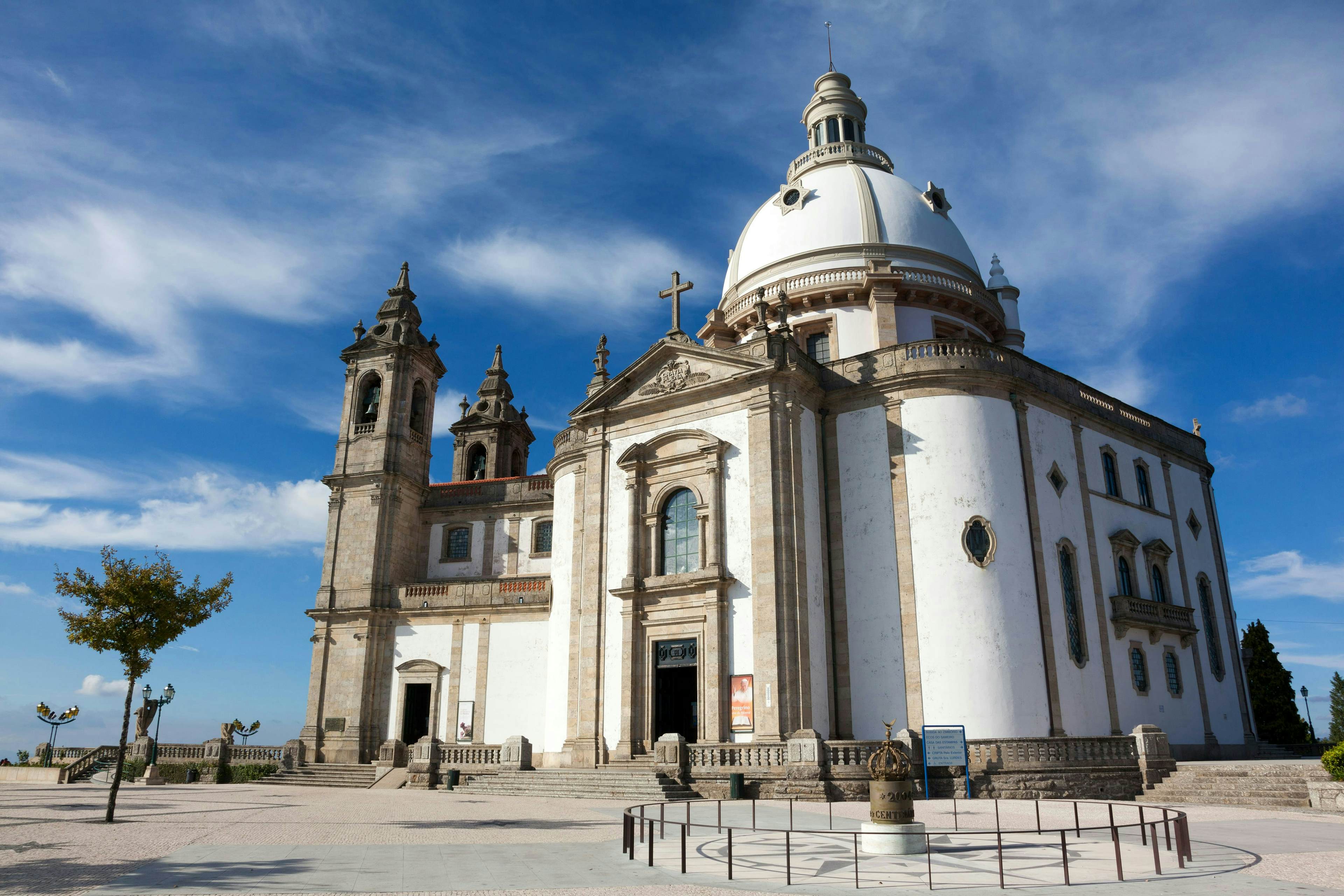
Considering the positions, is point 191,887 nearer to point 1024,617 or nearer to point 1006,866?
point 1006,866

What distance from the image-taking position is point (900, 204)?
37.0 metres

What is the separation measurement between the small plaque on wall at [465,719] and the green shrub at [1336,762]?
1111 inches

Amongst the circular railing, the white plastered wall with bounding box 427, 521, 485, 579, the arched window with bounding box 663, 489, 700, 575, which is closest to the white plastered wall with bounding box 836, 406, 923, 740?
the circular railing

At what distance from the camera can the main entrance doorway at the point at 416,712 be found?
126 feet

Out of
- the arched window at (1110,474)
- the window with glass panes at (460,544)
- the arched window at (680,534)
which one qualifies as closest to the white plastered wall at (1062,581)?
the arched window at (1110,474)

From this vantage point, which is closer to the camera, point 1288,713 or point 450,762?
point 450,762

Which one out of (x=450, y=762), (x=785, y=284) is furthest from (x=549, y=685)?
(x=785, y=284)

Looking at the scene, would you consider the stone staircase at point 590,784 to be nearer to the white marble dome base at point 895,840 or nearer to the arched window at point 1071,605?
the white marble dome base at point 895,840

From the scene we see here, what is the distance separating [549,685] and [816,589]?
33.8 ft

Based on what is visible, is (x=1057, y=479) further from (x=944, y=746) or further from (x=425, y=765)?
(x=425, y=765)

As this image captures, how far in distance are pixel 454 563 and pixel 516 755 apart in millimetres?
16224

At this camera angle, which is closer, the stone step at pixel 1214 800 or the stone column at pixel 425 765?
A: the stone step at pixel 1214 800

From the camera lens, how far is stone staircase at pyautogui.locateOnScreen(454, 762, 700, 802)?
77.7ft

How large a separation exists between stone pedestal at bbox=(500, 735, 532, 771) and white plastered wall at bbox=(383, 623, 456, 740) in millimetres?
9661
